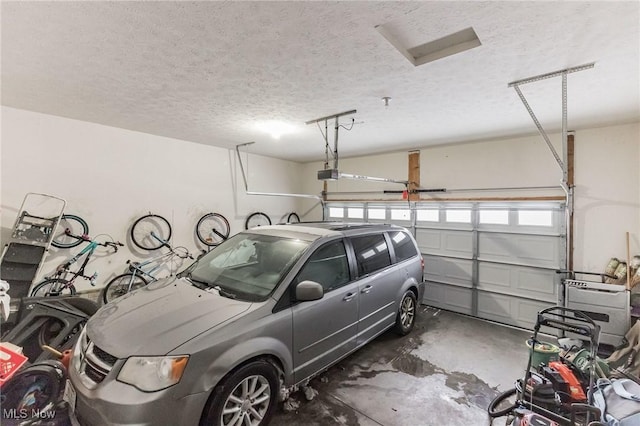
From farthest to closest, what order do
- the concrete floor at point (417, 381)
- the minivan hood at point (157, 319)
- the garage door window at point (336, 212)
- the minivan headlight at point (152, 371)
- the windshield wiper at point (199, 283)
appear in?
the garage door window at point (336, 212) < the windshield wiper at point (199, 283) < the concrete floor at point (417, 381) < the minivan hood at point (157, 319) < the minivan headlight at point (152, 371)

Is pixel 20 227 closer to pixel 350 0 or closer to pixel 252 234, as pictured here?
pixel 252 234

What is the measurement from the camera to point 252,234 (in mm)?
3018

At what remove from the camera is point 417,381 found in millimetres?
2717

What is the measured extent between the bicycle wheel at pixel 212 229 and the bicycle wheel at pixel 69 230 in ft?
5.43

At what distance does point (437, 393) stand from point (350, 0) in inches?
125

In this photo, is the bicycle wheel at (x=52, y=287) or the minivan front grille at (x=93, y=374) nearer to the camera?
the minivan front grille at (x=93, y=374)

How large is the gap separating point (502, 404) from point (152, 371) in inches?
112

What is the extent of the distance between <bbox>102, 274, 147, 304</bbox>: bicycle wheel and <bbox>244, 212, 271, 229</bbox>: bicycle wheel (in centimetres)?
221

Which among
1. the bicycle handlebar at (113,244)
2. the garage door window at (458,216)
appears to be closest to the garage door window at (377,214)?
the garage door window at (458,216)

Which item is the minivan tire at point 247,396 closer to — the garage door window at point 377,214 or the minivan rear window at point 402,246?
the minivan rear window at point 402,246

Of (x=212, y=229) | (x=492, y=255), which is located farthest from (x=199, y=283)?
(x=492, y=255)

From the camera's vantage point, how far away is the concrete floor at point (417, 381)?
2238 mm

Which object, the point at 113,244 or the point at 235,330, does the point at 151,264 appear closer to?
Result: the point at 113,244

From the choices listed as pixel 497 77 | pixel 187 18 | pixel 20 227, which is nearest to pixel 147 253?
pixel 20 227
